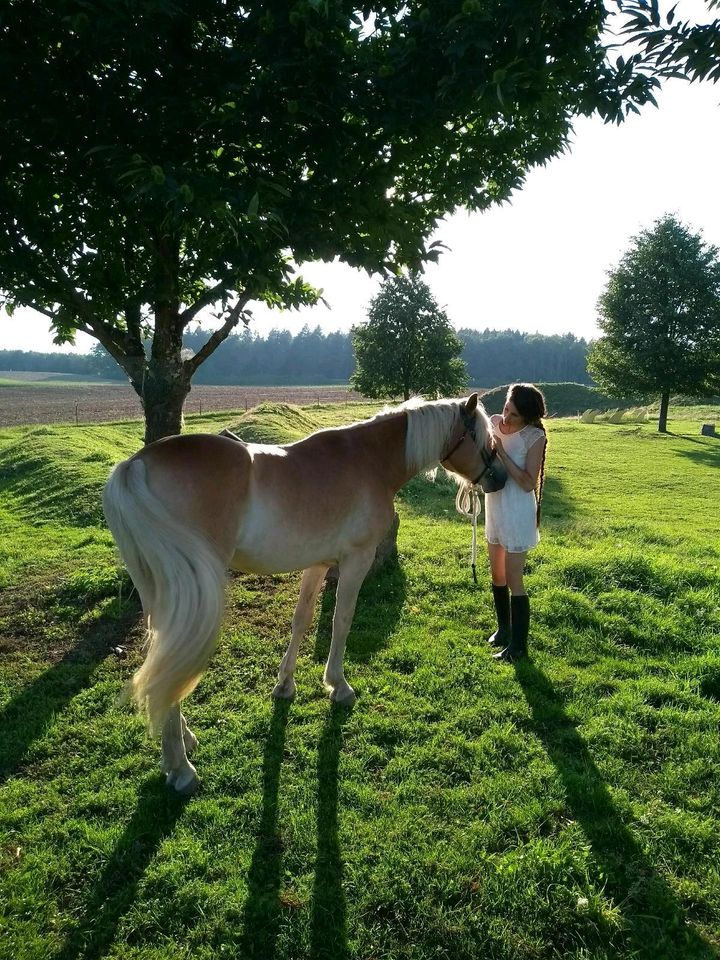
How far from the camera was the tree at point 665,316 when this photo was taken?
2383 cm

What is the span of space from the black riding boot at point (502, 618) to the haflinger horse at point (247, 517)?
1.20m

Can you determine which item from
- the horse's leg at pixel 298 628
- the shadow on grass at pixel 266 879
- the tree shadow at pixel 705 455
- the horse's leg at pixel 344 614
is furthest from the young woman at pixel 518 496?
the tree shadow at pixel 705 455

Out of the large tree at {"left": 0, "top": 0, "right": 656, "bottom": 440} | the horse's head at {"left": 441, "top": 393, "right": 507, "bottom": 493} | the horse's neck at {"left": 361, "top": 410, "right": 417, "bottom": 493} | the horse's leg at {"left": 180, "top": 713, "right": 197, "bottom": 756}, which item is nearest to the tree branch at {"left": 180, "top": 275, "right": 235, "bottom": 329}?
the large tree at {"left": 0, "top": 0, "right": 656, "bottom": 440}

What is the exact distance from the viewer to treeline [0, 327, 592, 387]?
107m

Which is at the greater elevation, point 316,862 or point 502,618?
point 502,618

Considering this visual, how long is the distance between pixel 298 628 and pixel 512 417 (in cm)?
255

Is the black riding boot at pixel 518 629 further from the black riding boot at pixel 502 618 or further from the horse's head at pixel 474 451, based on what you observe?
the horse's head at pixel 474 451

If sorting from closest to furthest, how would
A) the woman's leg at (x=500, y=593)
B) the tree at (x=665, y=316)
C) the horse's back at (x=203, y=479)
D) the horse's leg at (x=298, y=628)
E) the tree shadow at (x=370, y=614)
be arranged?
the horse's back at (x=203, y=479) < the horse's leg at (x=298, y=628) < the tree shadow at (x=370, y=614) < the woman's leg at (x=500, y=593) < the tree at (x=665, y=316)

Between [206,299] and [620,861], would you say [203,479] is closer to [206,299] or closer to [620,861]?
[206,299]

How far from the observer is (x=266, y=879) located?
275 cm

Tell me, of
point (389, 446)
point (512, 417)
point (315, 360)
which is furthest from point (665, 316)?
point (315, 360)

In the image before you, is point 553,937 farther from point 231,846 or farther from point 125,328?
point 125,328

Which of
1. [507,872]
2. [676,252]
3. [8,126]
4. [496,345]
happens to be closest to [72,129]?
[8,126]

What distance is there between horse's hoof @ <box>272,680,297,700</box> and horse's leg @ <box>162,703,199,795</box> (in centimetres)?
97
